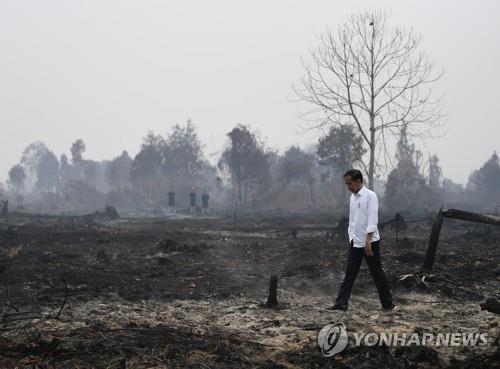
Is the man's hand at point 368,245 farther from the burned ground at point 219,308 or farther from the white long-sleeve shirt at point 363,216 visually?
the burned ground at point 219,308

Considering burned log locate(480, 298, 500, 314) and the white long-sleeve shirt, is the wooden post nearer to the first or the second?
the white long-sleeve shirt

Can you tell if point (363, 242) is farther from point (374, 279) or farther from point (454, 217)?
point (454, 217)

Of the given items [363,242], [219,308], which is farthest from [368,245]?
[219,308]

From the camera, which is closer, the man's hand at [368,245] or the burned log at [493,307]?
the burned log at [493,307]

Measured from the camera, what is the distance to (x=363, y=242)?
245 inches

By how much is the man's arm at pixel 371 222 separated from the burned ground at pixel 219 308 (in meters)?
0.81

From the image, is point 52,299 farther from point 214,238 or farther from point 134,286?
point 214,238

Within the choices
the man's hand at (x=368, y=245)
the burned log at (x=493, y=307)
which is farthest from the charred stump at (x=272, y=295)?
the burned log at (x=493, y=307)

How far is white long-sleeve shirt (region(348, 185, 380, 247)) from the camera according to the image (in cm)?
611

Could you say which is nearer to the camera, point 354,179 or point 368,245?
point 368,245

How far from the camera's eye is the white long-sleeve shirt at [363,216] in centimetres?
611

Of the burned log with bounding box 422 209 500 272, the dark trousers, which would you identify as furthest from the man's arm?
the burned log with bounding box 422 209 500 272

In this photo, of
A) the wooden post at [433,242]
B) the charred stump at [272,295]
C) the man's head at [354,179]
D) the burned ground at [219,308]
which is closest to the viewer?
the burned ground at [219,308]

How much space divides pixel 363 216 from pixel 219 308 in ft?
7.48
